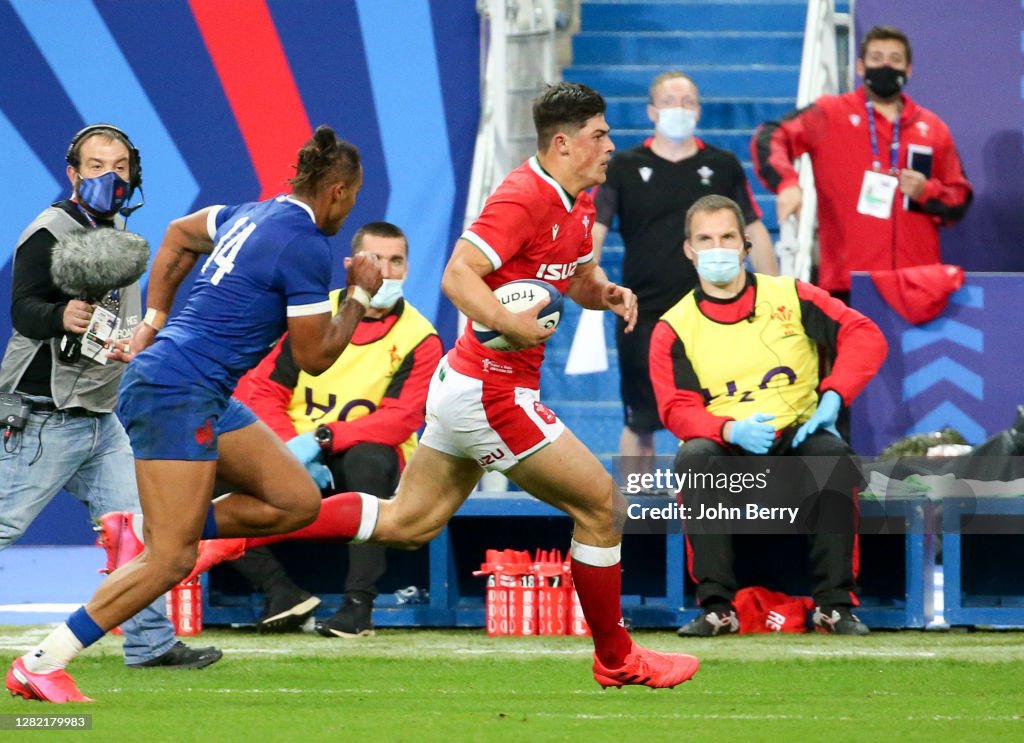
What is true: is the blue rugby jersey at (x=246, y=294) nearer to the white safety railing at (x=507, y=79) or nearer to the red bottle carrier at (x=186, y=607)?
the red bottle carrier at (x=186, y=607)

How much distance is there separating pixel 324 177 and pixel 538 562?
286cm

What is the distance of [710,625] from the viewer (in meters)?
8.30

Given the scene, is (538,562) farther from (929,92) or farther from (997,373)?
(929,92)

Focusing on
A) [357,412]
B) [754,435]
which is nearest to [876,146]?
[754,435]

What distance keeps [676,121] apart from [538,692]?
4.43 metres

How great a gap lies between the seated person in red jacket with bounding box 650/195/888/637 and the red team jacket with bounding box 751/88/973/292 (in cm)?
172

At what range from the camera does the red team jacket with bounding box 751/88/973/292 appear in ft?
33.8

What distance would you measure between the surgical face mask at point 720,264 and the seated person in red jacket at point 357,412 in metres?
1.37

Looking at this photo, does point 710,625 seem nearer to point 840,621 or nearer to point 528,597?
point 840,621

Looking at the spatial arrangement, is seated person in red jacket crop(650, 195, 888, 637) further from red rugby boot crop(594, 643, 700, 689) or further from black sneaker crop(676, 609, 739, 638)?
red rugby boot crop(594, 643, 700, 689)

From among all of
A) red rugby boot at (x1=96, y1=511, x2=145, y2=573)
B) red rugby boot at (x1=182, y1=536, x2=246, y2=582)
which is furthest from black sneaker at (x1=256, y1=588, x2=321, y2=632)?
red rugby boot at (x1=96, y1=511, x2=145, y2=573)

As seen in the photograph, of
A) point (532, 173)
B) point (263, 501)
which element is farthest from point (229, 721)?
point (532, 173)

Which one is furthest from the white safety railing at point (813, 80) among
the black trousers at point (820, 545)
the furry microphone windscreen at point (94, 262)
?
the furry microphone windscreen at point (94, 262)

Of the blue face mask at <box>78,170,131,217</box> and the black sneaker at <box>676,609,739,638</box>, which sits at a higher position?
the blue face mask at <box>78,170,131,217</box>
